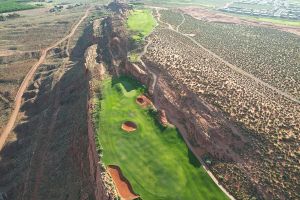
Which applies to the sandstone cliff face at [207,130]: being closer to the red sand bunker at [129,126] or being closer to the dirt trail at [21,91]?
the red sand bunker at [129,126]

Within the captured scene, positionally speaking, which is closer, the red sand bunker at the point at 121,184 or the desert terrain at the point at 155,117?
the red sand bunker at the point at 121,184

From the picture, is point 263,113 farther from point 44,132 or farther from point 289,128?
point 44,132

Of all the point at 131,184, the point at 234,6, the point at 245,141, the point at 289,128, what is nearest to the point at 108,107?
the point at 131,184

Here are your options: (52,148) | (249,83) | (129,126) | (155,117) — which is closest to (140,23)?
(249,83)

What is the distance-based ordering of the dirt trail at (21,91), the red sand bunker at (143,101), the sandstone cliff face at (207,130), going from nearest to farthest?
the sandstone cliff face at (207,130)
the red sand bunker at (143,101)
the dirt trail at (21,91)

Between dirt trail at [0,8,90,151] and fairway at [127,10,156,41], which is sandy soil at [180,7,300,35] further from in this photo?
dirt trail at [0,8,90,151]

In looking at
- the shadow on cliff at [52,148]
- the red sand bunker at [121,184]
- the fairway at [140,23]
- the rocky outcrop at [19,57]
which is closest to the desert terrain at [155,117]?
the red sand bunker at [121,184]
